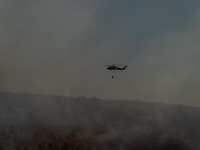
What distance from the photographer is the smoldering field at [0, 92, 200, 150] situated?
113m

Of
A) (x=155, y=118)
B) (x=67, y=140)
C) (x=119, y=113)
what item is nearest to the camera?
(x=67, y=140)

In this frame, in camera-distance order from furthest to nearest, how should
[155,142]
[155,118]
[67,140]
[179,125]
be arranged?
[155,118] < [179,125] < [155,142] < [67,140]

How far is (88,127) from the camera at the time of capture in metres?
149

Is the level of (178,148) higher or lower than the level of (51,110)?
lower

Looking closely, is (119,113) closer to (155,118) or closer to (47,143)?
(155,118)

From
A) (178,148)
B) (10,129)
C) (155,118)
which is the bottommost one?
(178,148)

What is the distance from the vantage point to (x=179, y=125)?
162m

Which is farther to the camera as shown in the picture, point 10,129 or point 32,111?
point 32,111

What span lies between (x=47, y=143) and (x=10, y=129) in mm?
35799

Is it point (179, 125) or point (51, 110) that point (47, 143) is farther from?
point (179, 125)

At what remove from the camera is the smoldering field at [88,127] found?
371 ft

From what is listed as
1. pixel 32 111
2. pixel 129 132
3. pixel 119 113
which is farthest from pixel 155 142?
pixel 32 111

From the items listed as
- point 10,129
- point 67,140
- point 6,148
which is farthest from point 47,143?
point 10,129

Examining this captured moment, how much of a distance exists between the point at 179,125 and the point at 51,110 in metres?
149
